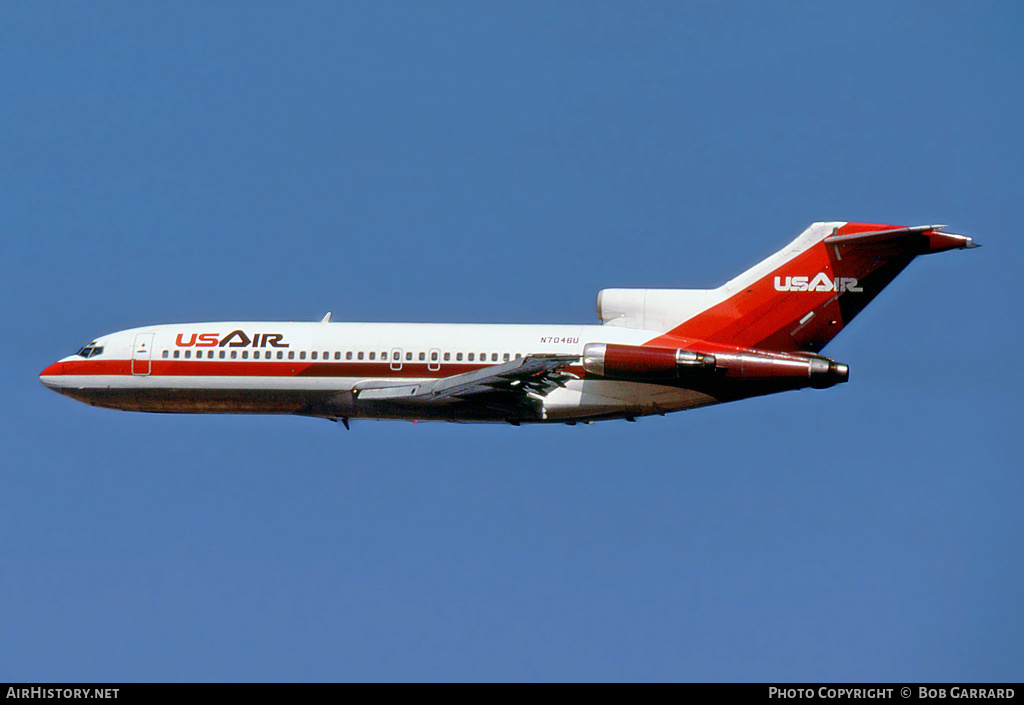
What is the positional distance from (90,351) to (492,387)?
15.9 meters

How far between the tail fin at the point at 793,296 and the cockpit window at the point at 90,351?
61.0 feet

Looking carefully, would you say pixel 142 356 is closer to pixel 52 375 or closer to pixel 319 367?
pixel 52 375

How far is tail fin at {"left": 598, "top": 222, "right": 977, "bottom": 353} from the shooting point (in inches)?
1753

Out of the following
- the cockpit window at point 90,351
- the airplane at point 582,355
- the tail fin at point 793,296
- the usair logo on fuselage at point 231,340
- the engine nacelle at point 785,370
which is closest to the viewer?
the engine nacelle at point 785,370

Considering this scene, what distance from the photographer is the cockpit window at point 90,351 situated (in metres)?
50.6

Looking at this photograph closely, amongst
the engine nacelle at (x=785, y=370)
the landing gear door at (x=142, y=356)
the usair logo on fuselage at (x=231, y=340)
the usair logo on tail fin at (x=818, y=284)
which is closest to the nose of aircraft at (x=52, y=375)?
the landing gear door at (x=142, y=356)

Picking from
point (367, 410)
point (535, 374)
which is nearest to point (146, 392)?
point (367, 410)

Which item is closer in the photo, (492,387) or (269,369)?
(492,387)

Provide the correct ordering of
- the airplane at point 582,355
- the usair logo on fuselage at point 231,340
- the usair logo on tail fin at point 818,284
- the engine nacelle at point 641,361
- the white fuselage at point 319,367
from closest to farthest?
1. the engine nacelle at point 641,361
2. the airplane at point 582,355
3. the usair logo on tail fin at point 818,284
4. the white fuselage at point 319,367
5. the usair logo on fuselage at point 231,340

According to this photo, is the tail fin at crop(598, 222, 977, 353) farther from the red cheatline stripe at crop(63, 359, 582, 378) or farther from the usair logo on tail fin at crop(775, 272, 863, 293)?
the red cheatline stripe at crop(63, 359, 582, 378)

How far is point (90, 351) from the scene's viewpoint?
Answer: 5084cm

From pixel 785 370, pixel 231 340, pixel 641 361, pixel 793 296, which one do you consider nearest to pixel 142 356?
pixel 231 340

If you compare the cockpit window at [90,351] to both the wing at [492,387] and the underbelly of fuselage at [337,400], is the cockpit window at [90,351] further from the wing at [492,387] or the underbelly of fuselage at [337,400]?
the wing at [492,387]

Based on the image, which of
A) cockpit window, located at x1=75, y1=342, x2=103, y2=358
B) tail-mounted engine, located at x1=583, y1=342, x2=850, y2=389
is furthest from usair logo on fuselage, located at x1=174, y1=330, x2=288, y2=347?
tail-mounted engine, located at x1=583, y1=342, x2=850, y2=389
